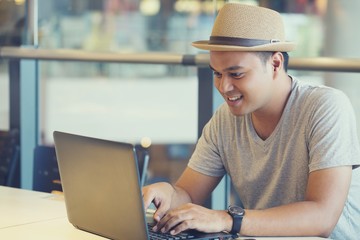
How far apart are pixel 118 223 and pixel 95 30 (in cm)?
804

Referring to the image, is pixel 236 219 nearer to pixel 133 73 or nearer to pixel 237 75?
pixel 237 75

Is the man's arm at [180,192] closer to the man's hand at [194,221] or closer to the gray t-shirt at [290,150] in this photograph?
the gray t-shirt at [290,150]

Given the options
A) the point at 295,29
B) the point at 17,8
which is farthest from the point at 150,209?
the point at 295,29

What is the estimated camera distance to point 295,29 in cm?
695

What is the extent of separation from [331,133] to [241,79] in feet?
1.10

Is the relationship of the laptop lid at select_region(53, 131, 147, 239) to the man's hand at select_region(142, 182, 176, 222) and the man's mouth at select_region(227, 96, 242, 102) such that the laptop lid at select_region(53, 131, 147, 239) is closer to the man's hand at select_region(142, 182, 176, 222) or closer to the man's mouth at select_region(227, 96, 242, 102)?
the man's hand at select_region(142, 182, 176, 222)

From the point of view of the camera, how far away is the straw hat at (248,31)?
9.27 ft

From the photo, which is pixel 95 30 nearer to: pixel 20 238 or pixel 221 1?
pixel 221 1

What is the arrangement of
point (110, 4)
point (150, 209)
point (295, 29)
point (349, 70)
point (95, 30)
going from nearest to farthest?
point (150, 209), point (349, 70), point (295, 29), point (95, 30), point (110, 4)

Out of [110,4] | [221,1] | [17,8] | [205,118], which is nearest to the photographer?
[205,118]

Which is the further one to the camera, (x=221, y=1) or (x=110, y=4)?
(x=110, y=4)

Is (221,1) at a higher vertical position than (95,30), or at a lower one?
higher

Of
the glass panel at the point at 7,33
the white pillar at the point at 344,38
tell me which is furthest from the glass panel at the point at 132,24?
the white pillar at the point at 344,38

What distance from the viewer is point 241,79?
2.81m
